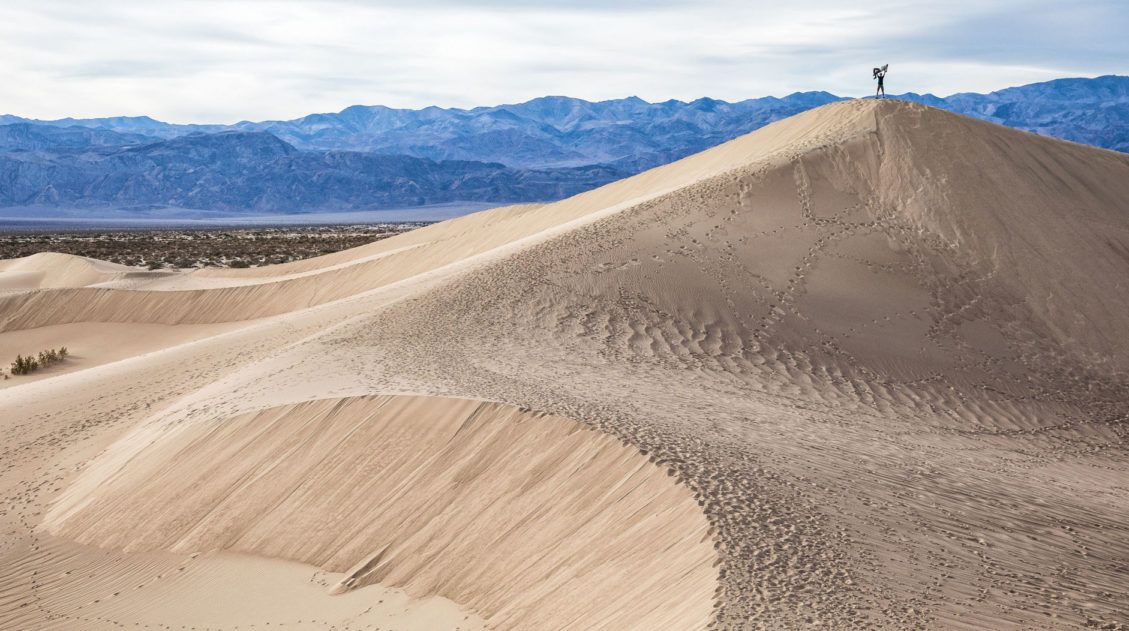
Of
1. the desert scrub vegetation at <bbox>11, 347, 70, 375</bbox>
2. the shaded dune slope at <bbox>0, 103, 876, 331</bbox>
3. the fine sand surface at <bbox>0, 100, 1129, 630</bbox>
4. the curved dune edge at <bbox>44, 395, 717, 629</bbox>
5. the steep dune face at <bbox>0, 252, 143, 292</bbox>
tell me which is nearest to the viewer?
the fine sand surface at <bbox>0, 100, 1129, 630</bbox>

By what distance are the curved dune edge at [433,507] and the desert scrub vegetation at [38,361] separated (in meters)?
12.0

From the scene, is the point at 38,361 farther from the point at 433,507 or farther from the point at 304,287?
the point at 433,507

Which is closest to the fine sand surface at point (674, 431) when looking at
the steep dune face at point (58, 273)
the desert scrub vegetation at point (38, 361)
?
the desert scrub vegetation at point (38, 361)

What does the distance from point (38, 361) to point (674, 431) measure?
68.0 ft

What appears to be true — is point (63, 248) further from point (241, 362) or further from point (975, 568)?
point (975, 568)

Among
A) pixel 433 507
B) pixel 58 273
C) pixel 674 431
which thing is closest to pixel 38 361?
pixel 58 273

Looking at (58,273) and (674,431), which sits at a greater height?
(674,431)

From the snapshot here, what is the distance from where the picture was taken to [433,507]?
10938mm

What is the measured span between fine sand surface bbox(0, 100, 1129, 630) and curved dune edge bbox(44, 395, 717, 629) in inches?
1.6

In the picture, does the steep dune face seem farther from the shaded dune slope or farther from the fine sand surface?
the fine sand surface

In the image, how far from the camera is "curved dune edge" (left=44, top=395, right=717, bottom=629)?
337 inches

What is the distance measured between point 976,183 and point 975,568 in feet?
58.2

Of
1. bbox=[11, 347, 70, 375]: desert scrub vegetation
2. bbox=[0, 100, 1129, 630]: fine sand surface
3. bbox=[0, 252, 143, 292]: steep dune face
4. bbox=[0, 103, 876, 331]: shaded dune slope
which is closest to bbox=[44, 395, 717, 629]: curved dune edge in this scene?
bbox=[0, 100, 1129, 630]: fine sand surface

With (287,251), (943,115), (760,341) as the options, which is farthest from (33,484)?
(287,251)
